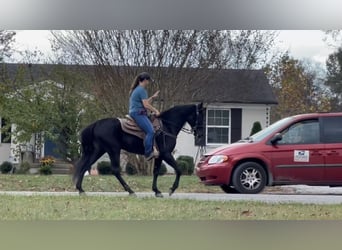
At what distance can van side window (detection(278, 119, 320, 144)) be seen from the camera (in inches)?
475

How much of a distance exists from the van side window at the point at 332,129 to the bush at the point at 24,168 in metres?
7.74

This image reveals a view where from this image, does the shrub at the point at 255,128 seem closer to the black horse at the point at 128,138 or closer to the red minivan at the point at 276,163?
the red minivan at the point at 276,163

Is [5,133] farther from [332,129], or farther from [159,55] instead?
[332,129]

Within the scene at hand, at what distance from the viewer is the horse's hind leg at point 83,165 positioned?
11.3m

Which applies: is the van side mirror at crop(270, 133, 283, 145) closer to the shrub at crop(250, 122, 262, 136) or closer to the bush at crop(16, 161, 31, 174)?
the shrub at crop(250, 122, 262, 136)

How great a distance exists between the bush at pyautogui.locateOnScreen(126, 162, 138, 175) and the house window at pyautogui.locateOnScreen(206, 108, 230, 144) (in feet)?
6.47

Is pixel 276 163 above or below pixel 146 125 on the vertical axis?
below

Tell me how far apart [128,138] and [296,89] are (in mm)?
10098

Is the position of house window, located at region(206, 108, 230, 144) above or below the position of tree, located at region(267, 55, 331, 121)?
below

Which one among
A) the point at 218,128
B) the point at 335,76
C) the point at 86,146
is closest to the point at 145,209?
the point at 86,146

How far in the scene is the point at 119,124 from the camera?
36.7 ft

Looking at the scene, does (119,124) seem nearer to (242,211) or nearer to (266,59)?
(242,211)

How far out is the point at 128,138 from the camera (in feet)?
36.9

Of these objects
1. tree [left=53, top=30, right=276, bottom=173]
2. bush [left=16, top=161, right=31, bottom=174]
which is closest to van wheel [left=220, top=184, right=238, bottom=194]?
tree [left=53, top=30, right=276, bottom=173]
